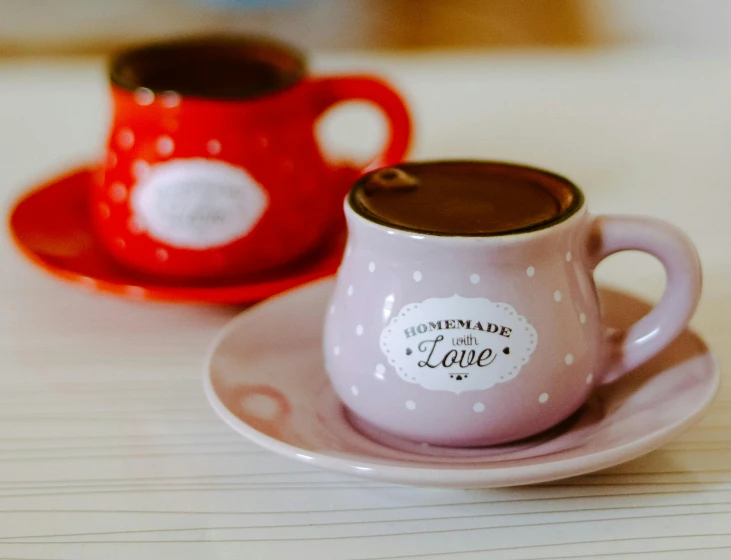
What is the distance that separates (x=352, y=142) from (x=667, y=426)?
588 mm

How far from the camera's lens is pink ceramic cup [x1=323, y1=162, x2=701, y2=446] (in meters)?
0.36

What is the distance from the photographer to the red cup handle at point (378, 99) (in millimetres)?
578

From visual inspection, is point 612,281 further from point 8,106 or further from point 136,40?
point 136,40

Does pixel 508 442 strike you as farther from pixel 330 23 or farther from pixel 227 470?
pixel 330 23

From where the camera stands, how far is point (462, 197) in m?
0.40

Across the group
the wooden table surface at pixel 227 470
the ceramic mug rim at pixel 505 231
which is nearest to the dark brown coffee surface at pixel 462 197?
the ceramic mug rim at pixel 505 231

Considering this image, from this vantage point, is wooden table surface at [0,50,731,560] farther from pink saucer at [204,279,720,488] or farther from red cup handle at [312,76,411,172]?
red cup handle at [312,76,411,172]

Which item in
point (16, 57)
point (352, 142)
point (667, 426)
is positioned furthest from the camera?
point (16, 57)

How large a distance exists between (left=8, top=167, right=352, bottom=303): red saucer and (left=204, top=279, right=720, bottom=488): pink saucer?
0.17 ft

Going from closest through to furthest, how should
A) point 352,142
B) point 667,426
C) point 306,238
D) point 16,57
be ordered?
Answer: point 667,426 → point 306,238 → point 352,142 → point 16,57

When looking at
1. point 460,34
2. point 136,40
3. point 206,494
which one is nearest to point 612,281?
point 206,494

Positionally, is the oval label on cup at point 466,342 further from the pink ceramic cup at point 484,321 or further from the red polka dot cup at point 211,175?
the red polka dot cup at point 211,175

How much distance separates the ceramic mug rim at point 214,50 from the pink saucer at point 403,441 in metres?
0.14

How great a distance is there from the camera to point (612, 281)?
1.88 feet
